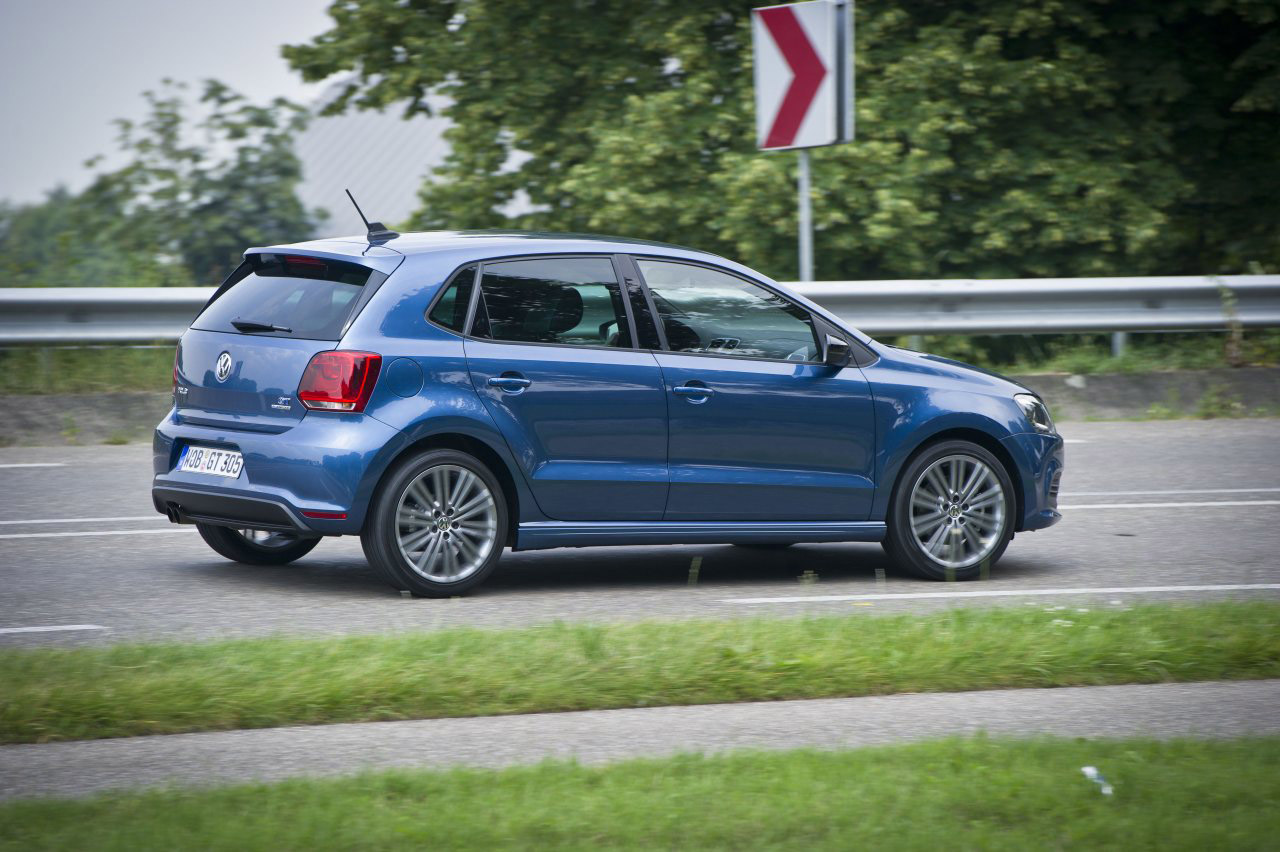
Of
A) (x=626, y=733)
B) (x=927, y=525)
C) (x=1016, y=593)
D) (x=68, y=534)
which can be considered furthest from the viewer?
(x=68, y=534)

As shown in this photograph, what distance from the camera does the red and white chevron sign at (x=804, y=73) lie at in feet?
42.5

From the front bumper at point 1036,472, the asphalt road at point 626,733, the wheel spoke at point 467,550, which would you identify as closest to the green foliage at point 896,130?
the front bumper at point 1036,472

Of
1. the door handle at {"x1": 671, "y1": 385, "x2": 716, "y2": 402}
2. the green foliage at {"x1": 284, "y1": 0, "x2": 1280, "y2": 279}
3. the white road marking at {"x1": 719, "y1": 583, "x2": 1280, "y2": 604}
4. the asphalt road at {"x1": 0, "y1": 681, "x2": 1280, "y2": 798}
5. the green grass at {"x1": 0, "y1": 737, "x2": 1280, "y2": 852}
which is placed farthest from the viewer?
the green foliage at {"x1": 284, "y1": 0, "x2": 1280, "y2": 279}

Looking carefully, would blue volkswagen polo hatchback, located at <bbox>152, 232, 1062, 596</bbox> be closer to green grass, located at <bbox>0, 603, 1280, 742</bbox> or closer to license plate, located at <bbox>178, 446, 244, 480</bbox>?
license plate, located at <bbox>178, 446, 244, 480</bbox>

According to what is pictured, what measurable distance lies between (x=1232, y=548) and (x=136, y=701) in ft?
19.9

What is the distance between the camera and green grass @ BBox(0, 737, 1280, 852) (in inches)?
166

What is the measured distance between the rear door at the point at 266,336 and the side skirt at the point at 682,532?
1235mm

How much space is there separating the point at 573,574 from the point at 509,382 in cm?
136

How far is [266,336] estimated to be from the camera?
7.72m

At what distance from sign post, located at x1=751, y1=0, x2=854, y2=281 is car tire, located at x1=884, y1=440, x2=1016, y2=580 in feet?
15.9

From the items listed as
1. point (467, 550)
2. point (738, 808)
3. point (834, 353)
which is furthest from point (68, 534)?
point (738, 808)

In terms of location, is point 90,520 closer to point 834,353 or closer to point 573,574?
point 573,574

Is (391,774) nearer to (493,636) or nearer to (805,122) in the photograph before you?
(493,636)

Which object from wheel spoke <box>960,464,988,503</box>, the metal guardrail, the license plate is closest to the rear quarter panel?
the license plate
